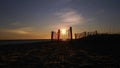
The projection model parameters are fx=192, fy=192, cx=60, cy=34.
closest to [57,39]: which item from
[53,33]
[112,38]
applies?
[53,33]

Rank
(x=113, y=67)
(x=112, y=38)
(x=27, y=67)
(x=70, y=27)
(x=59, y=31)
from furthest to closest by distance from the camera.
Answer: (x=59, y=31)
(x=70, y=27)
(x=112, y=38)
(x=27, y=67)
(x=113, y=67)

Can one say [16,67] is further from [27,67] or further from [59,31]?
[59,31]

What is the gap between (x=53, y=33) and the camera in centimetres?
3591

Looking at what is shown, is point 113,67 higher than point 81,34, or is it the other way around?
Answer: point 81,34

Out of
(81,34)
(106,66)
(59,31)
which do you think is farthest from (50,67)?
(81,34)

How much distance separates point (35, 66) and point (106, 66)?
A: 3279mm

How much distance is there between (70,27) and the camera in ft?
96.3

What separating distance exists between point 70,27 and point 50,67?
20871 mm

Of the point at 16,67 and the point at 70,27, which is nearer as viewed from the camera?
the point at 16,67

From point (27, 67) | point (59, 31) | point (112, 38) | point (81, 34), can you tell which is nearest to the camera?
point (27, 67)

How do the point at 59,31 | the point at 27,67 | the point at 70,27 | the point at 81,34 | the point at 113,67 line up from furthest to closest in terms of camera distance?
the point at 81,34 → the point at 59,31 → the point at 70,27 → the point at 27,67 → the point at 113,67

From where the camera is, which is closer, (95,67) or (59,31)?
(95,67)

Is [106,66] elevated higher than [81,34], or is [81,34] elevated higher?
[81,34]

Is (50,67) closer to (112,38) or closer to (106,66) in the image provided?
(106,66)
